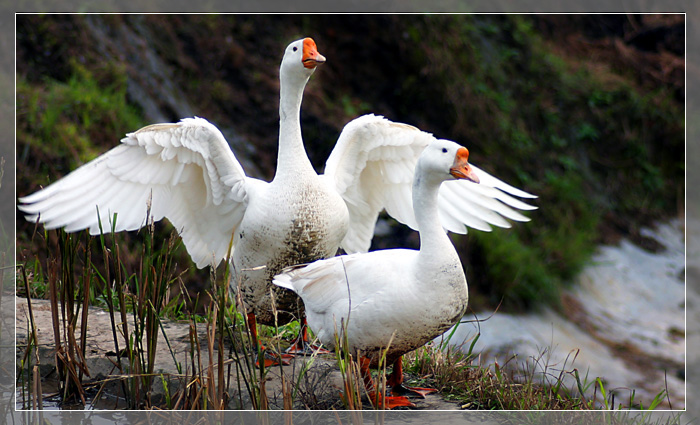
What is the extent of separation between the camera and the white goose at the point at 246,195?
2678mm

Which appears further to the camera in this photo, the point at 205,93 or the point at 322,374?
the point at 205,93

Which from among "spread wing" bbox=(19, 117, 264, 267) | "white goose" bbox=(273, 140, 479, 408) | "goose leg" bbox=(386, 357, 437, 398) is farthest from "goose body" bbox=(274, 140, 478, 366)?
"spread wing" bbox=(19, 117, 264, 267)

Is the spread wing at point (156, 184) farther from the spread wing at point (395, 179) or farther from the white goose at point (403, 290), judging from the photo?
the white goose at point (403, 290)

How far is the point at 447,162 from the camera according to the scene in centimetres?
223

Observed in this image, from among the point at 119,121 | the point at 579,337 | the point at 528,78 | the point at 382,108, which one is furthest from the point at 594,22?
the point at 119,121

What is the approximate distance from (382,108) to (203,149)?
403 centimetres

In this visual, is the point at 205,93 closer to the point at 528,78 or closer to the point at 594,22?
the point at 528,78

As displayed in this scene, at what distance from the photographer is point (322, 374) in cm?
244

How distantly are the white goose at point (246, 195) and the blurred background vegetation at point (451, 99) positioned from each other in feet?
3.41

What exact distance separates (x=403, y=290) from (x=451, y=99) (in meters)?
4.73

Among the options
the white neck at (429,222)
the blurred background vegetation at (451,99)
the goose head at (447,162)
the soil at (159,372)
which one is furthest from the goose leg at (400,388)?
the blurred background vegetation at (451,99)

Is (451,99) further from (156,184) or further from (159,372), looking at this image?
(159,372)

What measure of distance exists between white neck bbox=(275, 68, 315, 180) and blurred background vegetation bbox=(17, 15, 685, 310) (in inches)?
60.5

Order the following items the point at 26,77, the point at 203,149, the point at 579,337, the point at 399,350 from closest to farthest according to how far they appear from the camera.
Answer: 1. the point at 399,350
2. the point at 203,149
3. the point at 26,77
4. the point at 579,337
